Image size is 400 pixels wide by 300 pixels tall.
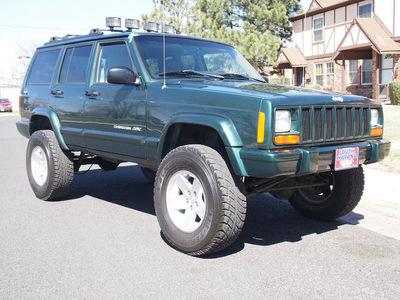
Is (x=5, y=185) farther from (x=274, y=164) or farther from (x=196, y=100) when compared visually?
(x=274, y=164)

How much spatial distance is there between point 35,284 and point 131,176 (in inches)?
181

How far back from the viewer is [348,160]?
417cm

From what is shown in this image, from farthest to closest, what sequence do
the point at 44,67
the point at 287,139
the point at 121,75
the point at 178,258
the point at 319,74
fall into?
the point at 319,74 < the point at 44,67 < the point at 121,75 < the point at 178,258 < the point at 287,139

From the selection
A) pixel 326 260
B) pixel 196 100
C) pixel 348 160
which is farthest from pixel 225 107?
pixel 326 260

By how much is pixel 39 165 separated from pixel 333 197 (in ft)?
13.0

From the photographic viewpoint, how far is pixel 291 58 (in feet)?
95.2

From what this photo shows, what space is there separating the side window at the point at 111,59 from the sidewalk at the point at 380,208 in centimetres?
309

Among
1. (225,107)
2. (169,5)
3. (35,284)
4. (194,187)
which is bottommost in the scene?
(35,284)

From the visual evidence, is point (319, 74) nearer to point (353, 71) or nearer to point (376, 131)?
point (353, 71)

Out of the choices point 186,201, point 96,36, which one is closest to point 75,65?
point 96,36

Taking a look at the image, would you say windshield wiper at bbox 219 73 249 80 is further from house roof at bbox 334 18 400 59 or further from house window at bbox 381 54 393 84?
house window at bbox 381 54 393 84

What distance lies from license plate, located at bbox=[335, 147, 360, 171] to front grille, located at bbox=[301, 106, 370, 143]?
0.14 meters

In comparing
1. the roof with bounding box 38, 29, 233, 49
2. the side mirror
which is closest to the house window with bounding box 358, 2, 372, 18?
the roof with bounding box 38, 29, 233, 49

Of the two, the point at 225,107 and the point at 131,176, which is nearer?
the point at 225,107
